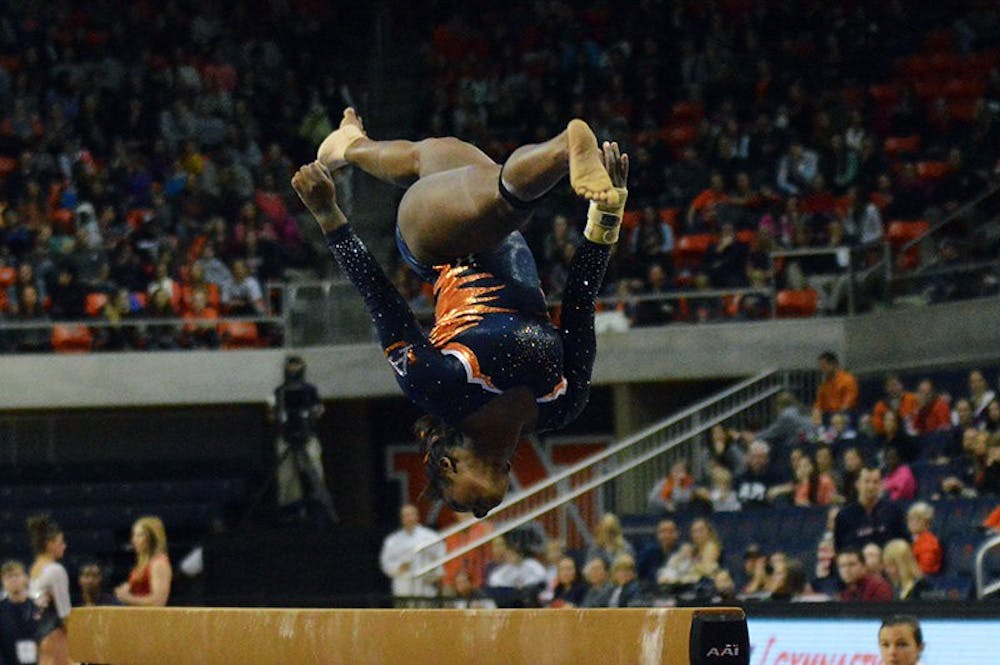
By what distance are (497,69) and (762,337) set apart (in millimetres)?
5657

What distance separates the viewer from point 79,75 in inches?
786

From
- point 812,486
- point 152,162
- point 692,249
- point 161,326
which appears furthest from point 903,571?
point 152,162

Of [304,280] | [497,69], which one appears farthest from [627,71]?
[304,280]

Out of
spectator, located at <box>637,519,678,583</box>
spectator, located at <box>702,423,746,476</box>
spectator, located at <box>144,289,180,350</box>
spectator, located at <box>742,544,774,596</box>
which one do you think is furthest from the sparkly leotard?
spectator, located at <box>144,289,180,350</box>

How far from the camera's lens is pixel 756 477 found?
43.1 feet

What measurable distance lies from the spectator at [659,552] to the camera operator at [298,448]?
12.3ft

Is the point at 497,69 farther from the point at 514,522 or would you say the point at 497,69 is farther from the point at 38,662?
the point at 38,662

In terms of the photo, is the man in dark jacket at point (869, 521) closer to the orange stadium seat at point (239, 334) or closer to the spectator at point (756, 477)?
the spectator at point (756, 477)

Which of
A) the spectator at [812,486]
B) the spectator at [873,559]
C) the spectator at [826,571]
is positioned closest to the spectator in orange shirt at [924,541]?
the spectator at [826,571]

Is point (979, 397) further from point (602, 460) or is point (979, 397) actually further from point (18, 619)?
point (18, 619)

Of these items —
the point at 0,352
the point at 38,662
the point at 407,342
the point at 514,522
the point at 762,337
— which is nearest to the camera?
the point at 407,342

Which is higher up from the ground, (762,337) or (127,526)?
(762,337)

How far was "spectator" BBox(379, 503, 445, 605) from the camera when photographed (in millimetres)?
13320

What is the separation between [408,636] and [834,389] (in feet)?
29.9
